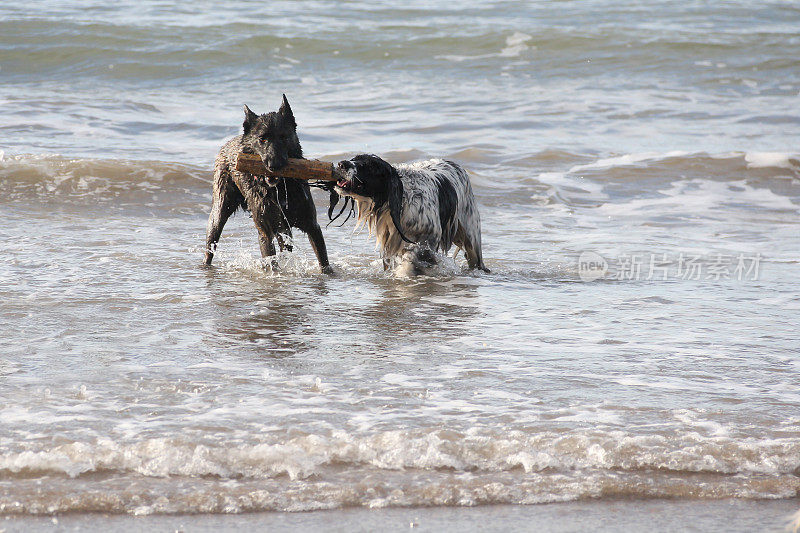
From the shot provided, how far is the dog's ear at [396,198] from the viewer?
7266 mm

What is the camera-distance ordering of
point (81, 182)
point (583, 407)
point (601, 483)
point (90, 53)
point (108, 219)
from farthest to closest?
point (90, 53), point (81, 182), point (108, 219), point (583, 407), point (601, 483)

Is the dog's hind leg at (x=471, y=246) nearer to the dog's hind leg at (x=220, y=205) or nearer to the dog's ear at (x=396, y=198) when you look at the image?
the dog's ear at (x=396, y=198)

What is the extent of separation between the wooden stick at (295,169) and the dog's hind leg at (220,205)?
696mm

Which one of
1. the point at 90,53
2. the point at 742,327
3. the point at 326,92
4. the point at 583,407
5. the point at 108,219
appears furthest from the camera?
the point at 90,53

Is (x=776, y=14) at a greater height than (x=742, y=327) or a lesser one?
greater

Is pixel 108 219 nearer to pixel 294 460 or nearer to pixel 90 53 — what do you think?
pixel 294 460

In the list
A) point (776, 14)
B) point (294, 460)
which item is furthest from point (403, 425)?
point (776, 14)

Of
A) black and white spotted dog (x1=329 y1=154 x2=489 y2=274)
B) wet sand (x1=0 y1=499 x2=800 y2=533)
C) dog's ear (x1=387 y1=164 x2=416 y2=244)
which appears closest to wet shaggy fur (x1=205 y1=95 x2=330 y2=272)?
black and white spotted dog (x1=329 y1=154 x2=489 y2=274)

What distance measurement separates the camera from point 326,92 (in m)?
18.9

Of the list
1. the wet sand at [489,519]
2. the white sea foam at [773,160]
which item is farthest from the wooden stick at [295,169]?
the white sea foam at [773,160]

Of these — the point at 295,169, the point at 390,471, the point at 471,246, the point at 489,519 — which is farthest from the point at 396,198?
the point at 489,519

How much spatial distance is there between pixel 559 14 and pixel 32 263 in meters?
21.5

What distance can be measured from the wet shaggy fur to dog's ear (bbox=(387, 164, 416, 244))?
658 mm

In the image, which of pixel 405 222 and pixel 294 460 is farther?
pixel 405 222
